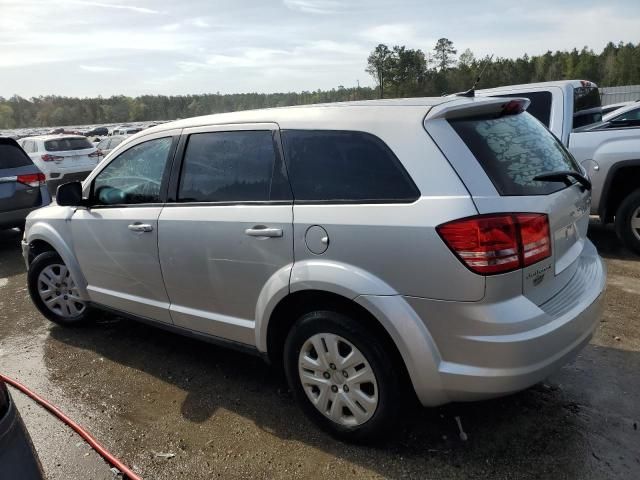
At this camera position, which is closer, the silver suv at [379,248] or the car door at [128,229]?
the silver suv at [379,248]

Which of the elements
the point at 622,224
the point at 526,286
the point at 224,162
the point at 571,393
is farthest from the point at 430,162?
the point at 622,224

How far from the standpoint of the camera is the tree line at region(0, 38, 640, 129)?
30172 mm

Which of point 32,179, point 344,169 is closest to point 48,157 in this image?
point 32,179

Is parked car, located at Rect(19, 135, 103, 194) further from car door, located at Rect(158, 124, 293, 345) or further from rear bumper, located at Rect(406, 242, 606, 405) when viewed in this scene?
rear bumper, located at Rect(406, 242, 606, 405)

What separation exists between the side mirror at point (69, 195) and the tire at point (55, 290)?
2.32 feet

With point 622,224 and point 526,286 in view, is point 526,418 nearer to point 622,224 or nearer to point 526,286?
point 526,286

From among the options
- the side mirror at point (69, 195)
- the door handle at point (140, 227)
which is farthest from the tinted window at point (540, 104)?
the side mirror at point (69, 195)

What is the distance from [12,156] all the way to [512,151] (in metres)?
7.81

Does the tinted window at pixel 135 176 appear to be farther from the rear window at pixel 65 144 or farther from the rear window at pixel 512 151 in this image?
the rear window at pixel 65 144

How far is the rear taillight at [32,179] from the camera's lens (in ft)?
25.4

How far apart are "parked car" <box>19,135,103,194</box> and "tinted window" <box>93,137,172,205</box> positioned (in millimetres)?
10063

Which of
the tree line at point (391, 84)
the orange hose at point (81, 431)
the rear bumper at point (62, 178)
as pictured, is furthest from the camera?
the tree line at point (391, 84)

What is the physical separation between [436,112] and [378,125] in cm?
28

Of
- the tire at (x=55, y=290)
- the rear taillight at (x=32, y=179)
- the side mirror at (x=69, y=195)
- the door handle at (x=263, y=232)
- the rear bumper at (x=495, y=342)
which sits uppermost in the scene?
A: the side mirror at (x=69, y=195)
